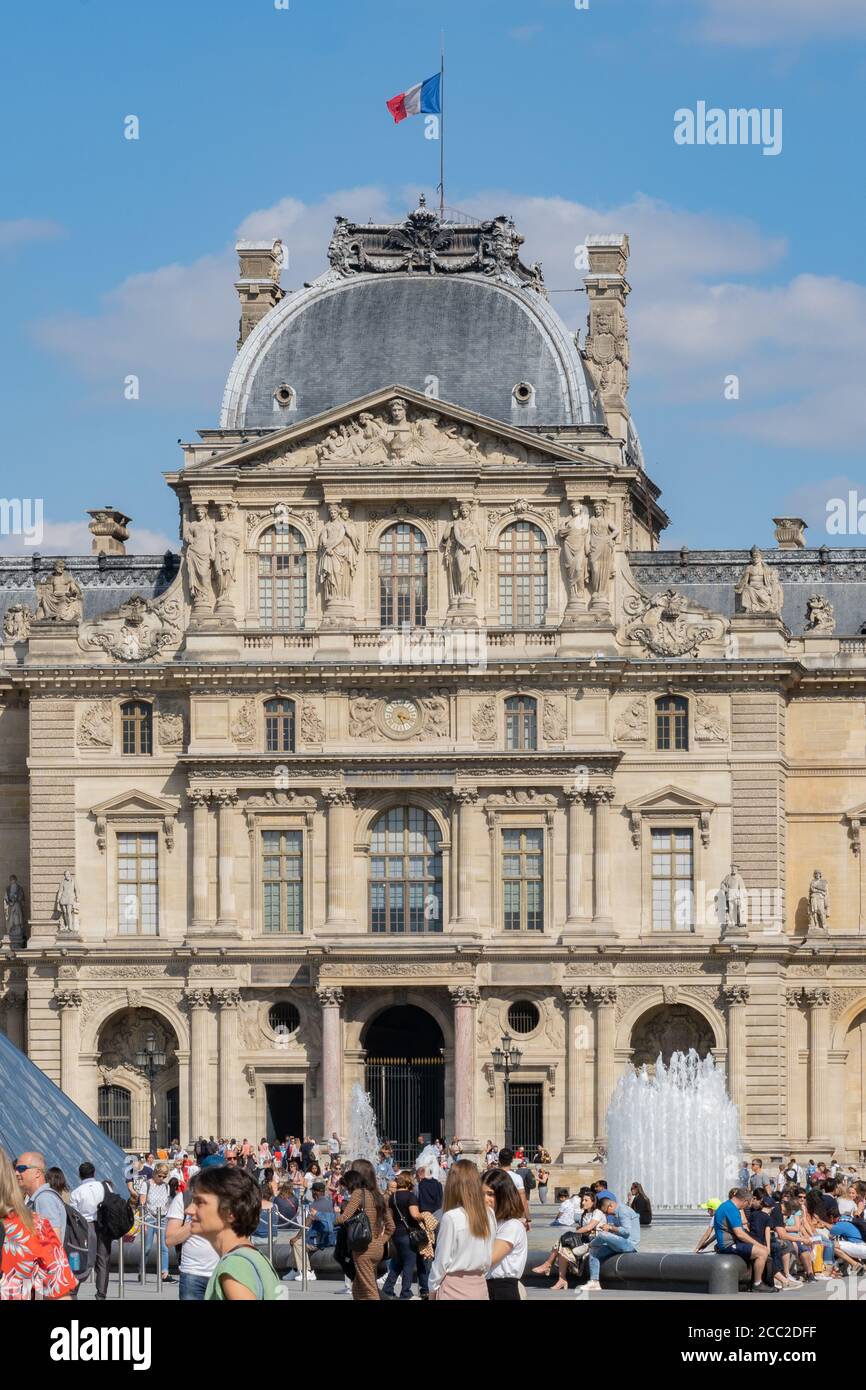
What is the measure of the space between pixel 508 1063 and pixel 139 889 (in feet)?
31.4

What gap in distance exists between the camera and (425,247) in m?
69.5

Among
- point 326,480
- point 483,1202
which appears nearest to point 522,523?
point 326,480

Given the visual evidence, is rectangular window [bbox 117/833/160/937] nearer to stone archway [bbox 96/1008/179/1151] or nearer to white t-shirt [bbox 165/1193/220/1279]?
stone archway [bbox 96/1008/179/1151]

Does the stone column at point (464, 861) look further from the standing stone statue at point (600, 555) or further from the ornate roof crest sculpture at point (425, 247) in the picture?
the ornate roof crest sculpture at point (425, 247)

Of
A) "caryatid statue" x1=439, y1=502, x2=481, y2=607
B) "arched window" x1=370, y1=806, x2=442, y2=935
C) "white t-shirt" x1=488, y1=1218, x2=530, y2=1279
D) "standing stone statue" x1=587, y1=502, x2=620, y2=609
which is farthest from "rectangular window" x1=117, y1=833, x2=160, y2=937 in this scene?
"white t-shirt" x1=488, y1=1218, x2=530, y2=1279

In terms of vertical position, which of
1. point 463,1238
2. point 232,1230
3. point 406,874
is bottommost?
point 463,1238

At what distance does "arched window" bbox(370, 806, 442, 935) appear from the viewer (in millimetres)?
66312

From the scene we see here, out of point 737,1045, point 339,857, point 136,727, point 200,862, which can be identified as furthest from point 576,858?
point 136,727

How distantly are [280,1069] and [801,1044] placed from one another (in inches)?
459

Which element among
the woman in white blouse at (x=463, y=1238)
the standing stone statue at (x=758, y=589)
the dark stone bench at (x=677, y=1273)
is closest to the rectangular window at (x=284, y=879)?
the standing stone statue at (x=758, y=589)

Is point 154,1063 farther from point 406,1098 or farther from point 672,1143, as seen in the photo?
point 672,1143

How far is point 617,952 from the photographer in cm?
6538

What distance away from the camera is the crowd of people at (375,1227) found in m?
17.0

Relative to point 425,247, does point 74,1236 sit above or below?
Result: below
